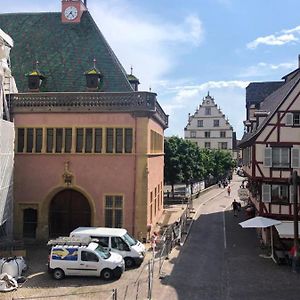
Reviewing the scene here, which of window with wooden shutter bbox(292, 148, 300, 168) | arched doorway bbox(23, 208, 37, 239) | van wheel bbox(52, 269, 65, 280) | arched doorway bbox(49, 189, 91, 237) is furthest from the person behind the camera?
arched doorway bbox(23, 208, 37, 239)

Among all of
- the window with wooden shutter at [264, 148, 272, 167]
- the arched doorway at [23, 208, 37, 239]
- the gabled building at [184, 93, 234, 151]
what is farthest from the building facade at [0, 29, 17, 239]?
the gabled building at [184, 93, 234, 151]

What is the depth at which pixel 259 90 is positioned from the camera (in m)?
49.6

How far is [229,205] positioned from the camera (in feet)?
174

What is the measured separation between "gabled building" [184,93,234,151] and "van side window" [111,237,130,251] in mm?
71510

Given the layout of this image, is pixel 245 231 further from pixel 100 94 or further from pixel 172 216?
pixel 100 94

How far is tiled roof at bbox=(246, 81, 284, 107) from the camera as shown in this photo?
4897 centimetres

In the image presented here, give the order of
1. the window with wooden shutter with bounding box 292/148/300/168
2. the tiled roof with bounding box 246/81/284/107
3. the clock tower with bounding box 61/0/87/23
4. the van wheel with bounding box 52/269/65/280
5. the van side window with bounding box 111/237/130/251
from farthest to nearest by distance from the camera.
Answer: the tiled roof with bounding box 246/81/284/107, the clock tower with bounding box 61/0/87/23, the window with wooden shutter with bounding box 292/148/300/168, the van side window with bounding box 111/237/130/251, the van wheel with bounding box 52/269/65/280

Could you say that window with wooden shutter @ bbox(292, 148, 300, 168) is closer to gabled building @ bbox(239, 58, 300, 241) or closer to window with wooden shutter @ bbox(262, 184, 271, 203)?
gabled building @ bbox(239, 58, 300, 241)

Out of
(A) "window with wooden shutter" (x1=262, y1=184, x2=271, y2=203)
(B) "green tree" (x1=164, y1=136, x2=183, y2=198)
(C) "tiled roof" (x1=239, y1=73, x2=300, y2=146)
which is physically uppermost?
(C) "tiled roof" (x1=239, y1=73, x2=300, y2=146)

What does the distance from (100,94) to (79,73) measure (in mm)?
A: 4404

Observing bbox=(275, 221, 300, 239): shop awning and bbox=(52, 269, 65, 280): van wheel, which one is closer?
bbox=(52, 269, 65, 280): van wheel

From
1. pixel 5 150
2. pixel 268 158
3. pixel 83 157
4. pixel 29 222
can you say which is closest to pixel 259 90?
pixel 268 158

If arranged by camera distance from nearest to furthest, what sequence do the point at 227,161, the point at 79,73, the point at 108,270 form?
1. the point at 108,270
2. the point at 79,73
3. the point at 227,161

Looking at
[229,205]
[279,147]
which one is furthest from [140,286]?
[229,205]
